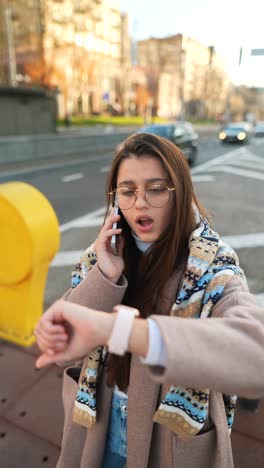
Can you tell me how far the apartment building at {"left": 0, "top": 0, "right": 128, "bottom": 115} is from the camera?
30.9 meters

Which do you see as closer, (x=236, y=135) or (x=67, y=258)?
(x=67, y=258)

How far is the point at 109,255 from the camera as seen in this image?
1331 millimetres

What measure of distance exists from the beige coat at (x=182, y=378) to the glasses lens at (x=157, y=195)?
0.93 feet

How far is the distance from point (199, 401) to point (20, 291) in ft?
6.33

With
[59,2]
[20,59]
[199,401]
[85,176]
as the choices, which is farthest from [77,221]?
[20,59]

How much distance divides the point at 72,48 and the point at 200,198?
3654 cm

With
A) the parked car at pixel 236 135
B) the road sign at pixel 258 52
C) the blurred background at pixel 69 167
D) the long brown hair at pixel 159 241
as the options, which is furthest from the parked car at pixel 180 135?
the long brown hair at pixel 159 241

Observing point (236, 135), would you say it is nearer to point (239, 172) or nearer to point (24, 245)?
point (239, 172)

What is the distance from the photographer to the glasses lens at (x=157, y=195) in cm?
128

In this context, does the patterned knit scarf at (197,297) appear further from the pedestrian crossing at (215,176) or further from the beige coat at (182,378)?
the pedestrian crossing at (215,176)

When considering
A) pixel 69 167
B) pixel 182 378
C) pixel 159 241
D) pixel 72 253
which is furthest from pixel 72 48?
pixel 182 378

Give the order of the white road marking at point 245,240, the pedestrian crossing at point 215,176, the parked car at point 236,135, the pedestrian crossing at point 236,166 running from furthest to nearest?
the parked car at point 236,135 < the pedestrian crossing at point 236,166 < the white road marking at point 245,240 < the pedestrian crossing at point 215,176

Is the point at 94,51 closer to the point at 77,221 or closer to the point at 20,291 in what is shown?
the point at 77,221

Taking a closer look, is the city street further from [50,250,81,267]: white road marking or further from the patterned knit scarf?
the patterned knit scarf
